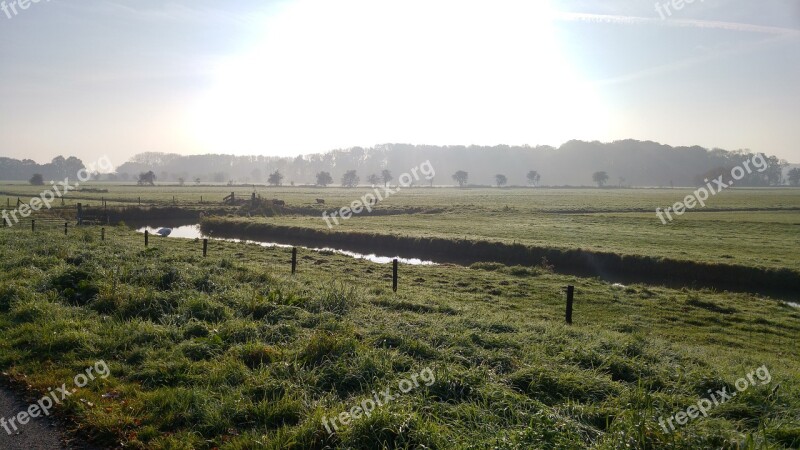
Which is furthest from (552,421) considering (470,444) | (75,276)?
(75,276)

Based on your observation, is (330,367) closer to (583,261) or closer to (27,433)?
(27,433)

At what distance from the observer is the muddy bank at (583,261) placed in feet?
79.3

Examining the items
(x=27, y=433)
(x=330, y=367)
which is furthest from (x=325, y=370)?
(x=27, y=433)

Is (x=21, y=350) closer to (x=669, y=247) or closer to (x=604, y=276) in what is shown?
(x=604, y=276)

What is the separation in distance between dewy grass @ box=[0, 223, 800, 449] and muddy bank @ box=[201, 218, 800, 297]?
13.4 metres

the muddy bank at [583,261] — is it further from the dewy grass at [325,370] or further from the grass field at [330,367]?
the dewy grass at [325,370]

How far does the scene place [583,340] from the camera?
903 cm

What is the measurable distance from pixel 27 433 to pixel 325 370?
3.48m

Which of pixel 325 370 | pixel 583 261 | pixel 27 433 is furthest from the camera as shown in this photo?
pixel 583 261

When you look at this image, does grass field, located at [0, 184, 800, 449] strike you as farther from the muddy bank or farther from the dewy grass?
the muddy bank

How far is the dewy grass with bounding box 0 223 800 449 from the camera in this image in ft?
17.2

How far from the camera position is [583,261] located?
1135 inches

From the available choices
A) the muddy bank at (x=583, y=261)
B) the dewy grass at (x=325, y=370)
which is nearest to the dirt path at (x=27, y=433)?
the dewy grass at (x=325, y=370)

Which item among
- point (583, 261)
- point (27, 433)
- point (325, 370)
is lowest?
point (583, 261)
